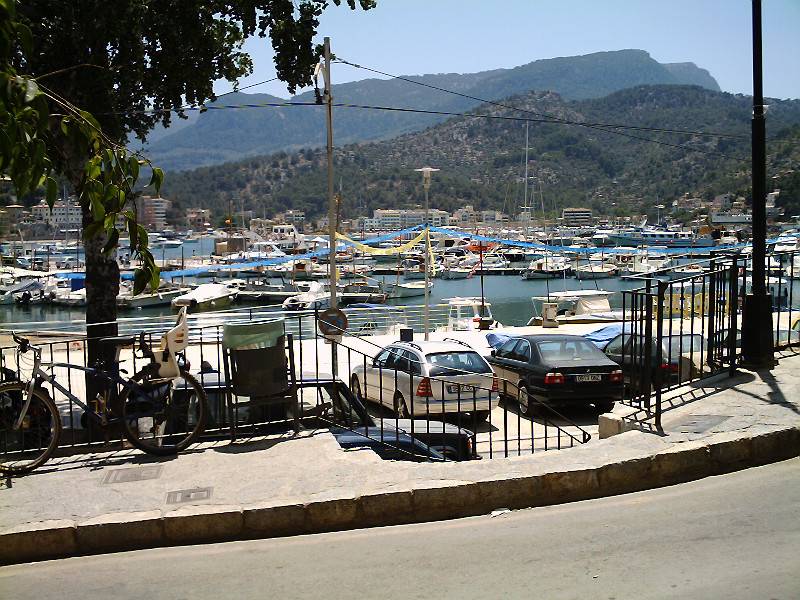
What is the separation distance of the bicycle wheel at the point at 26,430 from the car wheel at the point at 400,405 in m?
6.13

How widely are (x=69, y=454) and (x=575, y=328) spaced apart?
22.8 metres

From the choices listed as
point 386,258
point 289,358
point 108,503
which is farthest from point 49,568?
point 386,258

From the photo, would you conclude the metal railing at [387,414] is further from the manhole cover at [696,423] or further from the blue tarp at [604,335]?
the blue tarp at [604,335]

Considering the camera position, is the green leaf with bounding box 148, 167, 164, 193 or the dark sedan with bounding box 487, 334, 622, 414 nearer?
the green leaf with bounding box 148, 167, 164, 193

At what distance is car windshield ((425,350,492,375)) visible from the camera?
13586 mm

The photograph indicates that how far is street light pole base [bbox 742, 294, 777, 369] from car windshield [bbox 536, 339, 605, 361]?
4091 millimetres

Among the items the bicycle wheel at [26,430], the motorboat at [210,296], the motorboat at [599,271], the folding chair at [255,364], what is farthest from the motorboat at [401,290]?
the bicycle wheel at [26,430]

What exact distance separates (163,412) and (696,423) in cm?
548

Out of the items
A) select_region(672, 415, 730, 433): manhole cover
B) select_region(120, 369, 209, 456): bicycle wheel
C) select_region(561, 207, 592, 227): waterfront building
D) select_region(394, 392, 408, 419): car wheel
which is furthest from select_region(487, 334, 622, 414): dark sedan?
select_region(561, 207, 592, 227): waterfront building

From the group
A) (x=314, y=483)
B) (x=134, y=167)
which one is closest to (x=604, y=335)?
(x=314, y=483)

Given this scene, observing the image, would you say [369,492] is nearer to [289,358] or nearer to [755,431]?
[289,358]

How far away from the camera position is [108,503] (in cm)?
604

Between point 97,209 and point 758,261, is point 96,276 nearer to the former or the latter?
point 97,209

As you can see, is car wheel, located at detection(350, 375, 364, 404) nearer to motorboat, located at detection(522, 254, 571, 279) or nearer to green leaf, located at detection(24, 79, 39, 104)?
green leaf, located at detection(24, 79, 39, 104)
